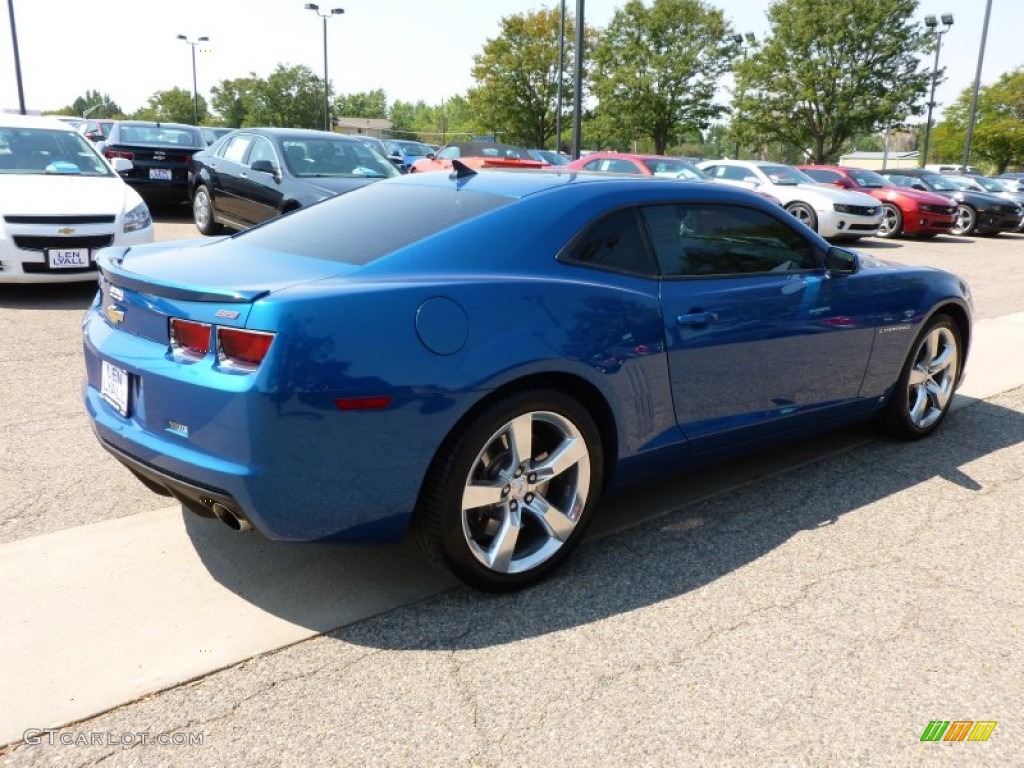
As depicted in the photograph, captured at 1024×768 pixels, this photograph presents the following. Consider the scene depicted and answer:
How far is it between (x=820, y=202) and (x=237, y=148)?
10163 millimetres

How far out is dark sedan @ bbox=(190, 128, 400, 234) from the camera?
29.8 ft

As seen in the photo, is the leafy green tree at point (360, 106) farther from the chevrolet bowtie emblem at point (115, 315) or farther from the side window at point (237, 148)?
the chevrolet bowtie emblem at point (115, 315)

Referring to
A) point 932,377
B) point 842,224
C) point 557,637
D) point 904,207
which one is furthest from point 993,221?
point 557,637

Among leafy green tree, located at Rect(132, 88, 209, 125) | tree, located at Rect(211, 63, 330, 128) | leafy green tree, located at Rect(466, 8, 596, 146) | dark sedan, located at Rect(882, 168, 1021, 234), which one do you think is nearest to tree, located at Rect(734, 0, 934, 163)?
leafy green tree, located at Rect(466, 8, 596, 146)

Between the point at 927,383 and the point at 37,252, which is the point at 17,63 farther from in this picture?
the point at 927,383

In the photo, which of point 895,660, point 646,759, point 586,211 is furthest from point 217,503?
point 895,660

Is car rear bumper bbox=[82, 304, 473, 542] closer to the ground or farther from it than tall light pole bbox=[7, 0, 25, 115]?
closer to the ground

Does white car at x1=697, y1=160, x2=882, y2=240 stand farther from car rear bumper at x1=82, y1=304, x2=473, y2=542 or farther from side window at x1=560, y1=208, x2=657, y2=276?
car rear bumper at x1=82, y1=304, x2=473, y2=542

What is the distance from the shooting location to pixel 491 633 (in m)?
2.73

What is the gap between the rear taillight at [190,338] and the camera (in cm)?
253

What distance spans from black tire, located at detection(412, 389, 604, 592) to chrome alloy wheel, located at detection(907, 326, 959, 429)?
2455 mm

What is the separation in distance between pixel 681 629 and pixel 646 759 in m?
0.66

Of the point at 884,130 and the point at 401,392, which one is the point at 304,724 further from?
the point at 884,130

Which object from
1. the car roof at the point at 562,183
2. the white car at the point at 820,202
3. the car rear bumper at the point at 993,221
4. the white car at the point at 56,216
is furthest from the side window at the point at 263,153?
the car rear bumper at the point at 993,221
